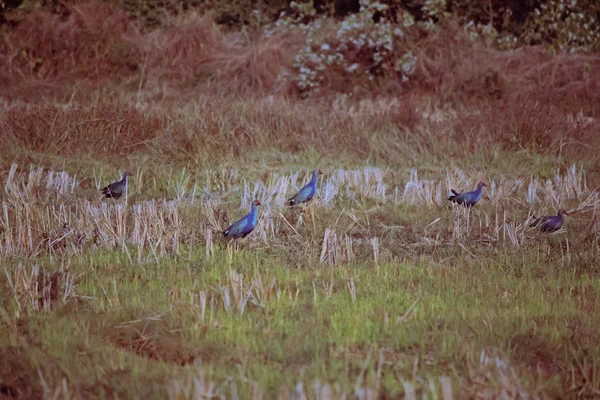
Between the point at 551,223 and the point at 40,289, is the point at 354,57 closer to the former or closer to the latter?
the point at 551,223

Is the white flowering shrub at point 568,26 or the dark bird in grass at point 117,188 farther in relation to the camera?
the white flowering shrub at point 568,26

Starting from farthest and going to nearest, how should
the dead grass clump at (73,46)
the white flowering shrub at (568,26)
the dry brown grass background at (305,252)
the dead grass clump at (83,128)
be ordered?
1. the dead grass clump at (73,46)
2. the white flowering shrub at (568,26)
3. the dead grass clump at (83,128)
4. the dry brown grass background at (305,252)

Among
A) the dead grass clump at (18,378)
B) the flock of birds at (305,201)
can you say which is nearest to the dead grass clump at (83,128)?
the flock of birds at (305,201)

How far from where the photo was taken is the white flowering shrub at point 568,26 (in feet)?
57.3

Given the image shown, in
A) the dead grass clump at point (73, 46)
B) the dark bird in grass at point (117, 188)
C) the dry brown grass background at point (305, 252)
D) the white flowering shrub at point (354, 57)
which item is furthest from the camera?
the dead grass clump at point (73, 46)

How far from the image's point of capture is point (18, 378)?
3641 millimetres

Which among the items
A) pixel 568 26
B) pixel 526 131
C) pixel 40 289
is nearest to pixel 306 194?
pixel 40 289

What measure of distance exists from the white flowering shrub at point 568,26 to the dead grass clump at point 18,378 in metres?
14.9

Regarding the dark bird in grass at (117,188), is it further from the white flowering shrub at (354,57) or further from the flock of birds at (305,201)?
the white flowering shrub at (354,57)

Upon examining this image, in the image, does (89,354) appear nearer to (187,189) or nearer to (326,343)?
(326,343)

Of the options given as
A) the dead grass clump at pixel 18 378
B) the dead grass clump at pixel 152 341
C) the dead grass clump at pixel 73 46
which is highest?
the dead grass clump at pixel 18 378

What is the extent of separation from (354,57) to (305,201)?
1009cm

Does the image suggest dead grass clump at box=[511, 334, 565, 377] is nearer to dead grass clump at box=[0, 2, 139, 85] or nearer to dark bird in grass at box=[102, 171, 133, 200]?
dark bird in grass at box=[102, 171, 133, 200]

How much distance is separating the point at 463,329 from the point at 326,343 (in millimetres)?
790
